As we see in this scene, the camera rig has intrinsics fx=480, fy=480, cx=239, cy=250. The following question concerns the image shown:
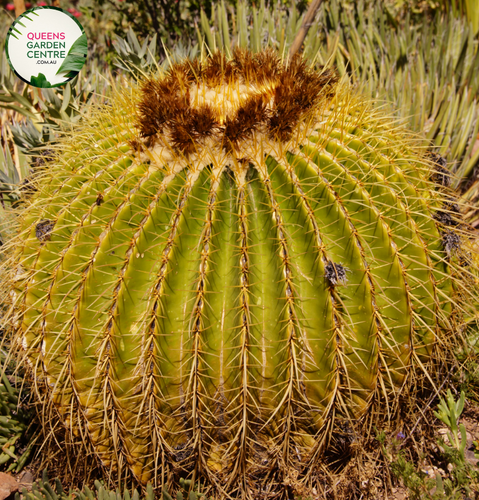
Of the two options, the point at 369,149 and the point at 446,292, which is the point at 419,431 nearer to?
the point at 446,292

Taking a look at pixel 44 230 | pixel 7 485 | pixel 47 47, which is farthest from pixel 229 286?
pixel 47 47

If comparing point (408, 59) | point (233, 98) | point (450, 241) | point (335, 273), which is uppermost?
point (233, 98)

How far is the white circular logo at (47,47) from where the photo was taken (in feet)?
11.1

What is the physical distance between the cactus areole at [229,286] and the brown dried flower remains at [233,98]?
1cm

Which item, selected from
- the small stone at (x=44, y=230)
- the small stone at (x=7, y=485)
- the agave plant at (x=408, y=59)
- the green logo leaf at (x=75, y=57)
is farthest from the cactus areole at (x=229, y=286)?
the agave plant at (x=408, y=59)

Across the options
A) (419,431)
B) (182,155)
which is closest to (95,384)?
(182,155)

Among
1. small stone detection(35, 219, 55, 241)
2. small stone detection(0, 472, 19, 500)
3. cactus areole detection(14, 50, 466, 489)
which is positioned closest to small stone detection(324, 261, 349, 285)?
cactus areole detection(14, 50, 466, 489)

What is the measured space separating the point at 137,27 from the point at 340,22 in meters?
2.44

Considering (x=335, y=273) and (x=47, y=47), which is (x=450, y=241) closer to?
Result: (x=335, y=273)

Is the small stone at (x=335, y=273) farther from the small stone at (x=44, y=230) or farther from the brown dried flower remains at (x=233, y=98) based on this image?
the small stone at (x=44, y=230)

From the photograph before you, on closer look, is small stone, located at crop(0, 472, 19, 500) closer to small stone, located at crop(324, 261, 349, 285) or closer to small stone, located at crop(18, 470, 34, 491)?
small stone, located at crop(18, 470, 34, 491)

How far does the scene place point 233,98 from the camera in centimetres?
219

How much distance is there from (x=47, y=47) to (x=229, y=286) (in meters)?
2.60

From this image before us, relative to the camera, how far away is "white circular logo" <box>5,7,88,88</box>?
3383 mm
